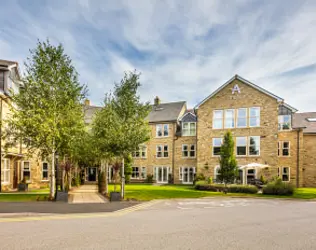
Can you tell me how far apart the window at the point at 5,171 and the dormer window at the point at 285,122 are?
94.0 feet

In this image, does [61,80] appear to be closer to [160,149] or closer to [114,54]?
[114,54]

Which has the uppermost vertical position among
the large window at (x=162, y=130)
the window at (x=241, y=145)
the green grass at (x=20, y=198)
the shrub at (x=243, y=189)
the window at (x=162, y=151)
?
the large window at (x=162, y=130)

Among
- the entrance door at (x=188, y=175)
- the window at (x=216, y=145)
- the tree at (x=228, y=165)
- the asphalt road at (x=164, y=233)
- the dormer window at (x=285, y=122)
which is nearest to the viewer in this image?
the asphalt road at (x=164, y=233)

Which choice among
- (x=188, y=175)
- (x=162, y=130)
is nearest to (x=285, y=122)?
(x=188, y=175)

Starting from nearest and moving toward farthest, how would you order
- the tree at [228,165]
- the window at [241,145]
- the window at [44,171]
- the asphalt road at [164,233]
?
the asphalt road at [164,233]
the tree at [228,165]
the window at [44,171]
the window at [241,145]

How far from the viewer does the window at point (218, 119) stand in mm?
33750

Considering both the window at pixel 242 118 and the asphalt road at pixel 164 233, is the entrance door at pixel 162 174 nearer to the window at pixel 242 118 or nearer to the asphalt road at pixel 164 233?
the window at pixel 242 118

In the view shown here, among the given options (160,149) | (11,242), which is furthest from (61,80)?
A: (160,149)

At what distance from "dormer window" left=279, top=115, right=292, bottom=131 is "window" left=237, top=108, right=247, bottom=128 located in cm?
447

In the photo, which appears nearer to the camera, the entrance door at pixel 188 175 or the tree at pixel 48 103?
the tree at pixel 48 103

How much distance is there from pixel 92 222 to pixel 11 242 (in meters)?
3.44

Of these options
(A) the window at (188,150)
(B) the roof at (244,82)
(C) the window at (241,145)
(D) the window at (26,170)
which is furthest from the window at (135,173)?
(D) the window at (26,170)

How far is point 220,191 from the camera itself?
2609 cm

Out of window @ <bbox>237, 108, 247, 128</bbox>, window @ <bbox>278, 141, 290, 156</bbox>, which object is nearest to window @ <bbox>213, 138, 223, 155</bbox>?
window @ <bbox>237, 108, 247, 128</bbox>
